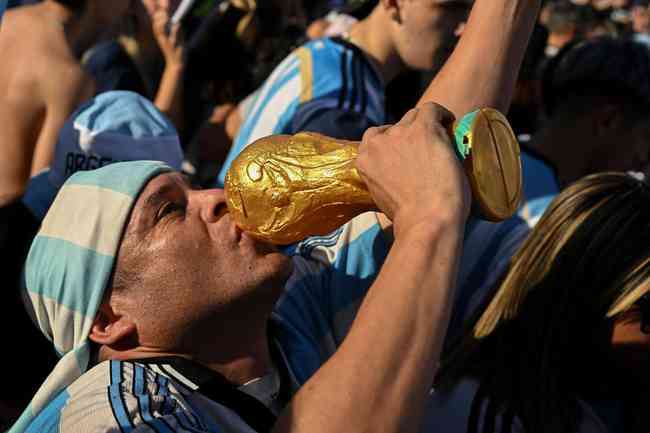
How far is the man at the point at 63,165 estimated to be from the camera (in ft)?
7.47

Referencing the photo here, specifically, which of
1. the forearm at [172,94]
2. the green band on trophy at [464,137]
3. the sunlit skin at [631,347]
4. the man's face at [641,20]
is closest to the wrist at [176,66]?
the forearm at [172,94]

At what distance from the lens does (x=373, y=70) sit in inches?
113

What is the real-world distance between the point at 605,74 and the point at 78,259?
213 centimetres

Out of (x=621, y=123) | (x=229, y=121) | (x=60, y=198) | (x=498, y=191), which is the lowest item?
(x=229, y=121)

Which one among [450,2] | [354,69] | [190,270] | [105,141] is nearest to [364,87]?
[354,69]

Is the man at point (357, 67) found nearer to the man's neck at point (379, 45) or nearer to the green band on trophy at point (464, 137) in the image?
the man's neck at point (379, 45)

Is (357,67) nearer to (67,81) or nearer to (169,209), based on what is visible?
(67,81)

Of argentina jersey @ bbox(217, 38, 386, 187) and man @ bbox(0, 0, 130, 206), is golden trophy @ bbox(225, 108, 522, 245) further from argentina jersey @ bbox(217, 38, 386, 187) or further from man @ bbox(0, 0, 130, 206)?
man @ bbox(0, 0, 130, 206)

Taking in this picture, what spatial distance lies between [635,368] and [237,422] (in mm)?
814

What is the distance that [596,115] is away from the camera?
3.22 m

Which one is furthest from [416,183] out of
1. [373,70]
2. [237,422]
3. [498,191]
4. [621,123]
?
[621,123]

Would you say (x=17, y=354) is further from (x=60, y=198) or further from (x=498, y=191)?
(x=498, y=191)

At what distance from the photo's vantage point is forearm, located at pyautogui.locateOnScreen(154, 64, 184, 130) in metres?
4.04

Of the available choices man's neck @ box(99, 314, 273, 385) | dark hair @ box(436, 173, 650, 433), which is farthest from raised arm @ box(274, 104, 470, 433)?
dark hair @ box(436, 173, 650, 433)
